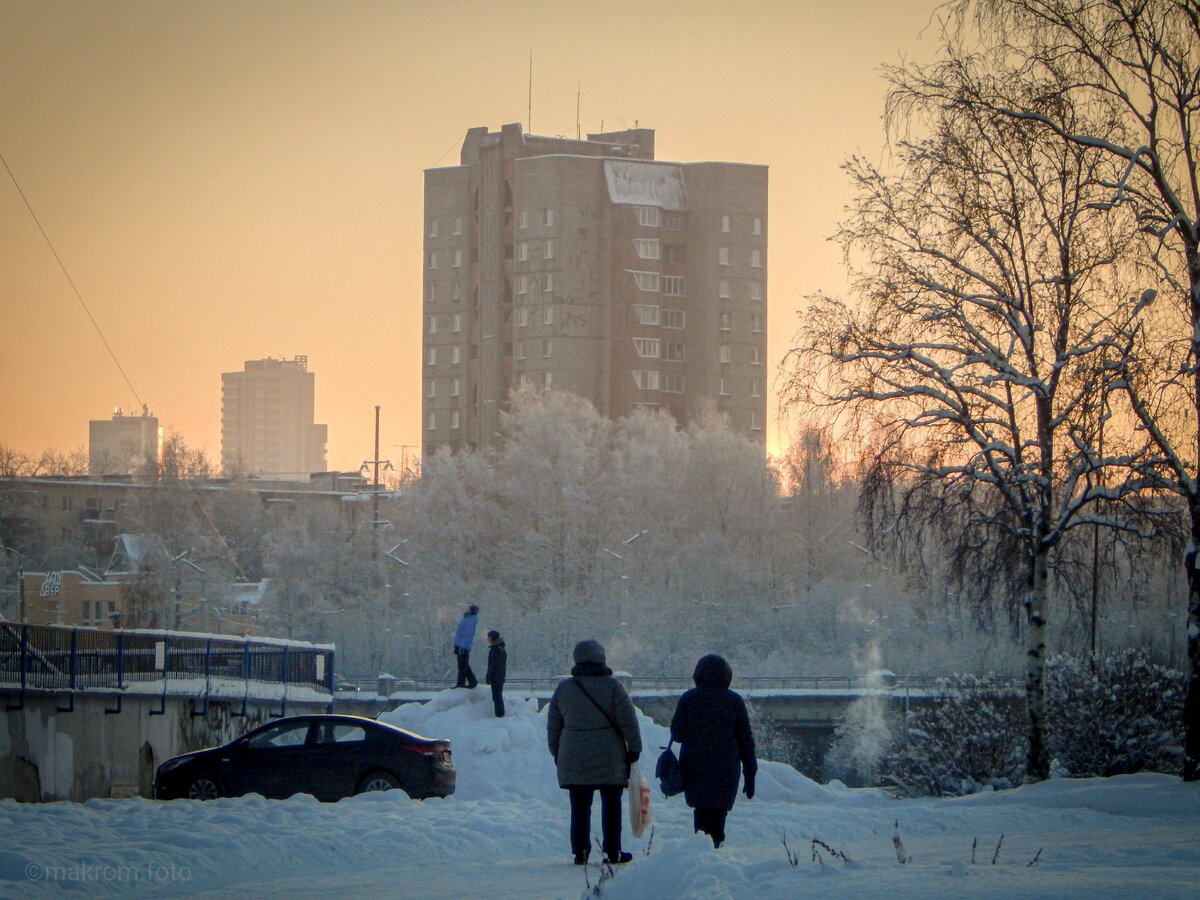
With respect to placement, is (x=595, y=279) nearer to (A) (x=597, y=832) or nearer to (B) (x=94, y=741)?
(B) (x=94, y=741)

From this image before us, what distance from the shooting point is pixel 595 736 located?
11672mm

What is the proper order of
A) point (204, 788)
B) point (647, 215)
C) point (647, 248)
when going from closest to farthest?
point (204, 788)
point (647, 215)
point (647, 248)

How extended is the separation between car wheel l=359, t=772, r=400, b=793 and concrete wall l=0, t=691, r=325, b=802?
7.29m

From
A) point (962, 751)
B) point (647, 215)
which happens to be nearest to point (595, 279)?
point (647, 215)

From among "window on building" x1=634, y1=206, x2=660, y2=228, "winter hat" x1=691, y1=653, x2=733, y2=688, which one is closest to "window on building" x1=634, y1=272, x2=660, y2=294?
"window on building" x1=634, y1=206, x2=660, y2=228

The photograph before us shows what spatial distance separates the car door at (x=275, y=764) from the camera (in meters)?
19.5

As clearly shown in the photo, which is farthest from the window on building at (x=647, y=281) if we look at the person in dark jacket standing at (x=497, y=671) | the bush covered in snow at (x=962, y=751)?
the bush covered in snow at (x=962, y=751)

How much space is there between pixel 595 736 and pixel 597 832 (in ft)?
15.4

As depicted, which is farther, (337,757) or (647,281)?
(647,281)

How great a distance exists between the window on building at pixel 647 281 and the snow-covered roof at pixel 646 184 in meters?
5.07

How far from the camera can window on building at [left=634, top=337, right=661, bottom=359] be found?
4259 inches

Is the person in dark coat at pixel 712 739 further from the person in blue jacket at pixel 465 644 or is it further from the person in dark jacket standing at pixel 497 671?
the person in blue jacket at pixel 465 644

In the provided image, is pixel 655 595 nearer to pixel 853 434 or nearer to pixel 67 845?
pixel 853 434

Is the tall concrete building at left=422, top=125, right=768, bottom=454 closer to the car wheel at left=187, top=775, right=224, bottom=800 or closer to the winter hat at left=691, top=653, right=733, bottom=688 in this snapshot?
the car wheel at left=187, top=775, right=224, bottom=800
